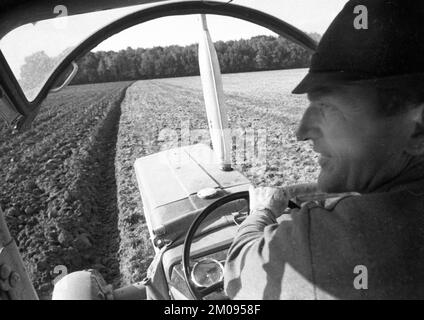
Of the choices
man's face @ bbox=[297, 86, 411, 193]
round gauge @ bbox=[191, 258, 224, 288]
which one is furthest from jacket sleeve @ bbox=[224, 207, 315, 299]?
round gauge @ bbox=[191, 258, 224, 288]

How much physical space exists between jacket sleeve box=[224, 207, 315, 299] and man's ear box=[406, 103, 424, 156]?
279 mm

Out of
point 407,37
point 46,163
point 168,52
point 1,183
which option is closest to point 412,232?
point 407,37

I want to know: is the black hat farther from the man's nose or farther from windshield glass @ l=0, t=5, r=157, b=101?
windshield glass @ l=0, t=5, r=157, b=101

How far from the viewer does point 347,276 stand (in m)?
0.77

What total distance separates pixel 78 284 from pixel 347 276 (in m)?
1.02

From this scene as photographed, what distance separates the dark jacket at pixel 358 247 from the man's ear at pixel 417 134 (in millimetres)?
40

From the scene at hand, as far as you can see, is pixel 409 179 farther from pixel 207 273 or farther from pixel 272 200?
pixel 207 273

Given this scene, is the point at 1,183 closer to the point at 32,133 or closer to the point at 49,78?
the point at 32,133

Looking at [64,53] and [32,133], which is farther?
[32,133]

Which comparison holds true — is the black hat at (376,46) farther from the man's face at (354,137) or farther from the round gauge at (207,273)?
the round gauge at (207,273)

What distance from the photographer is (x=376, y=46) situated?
786 millimetres

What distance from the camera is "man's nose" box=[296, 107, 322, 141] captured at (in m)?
0.89

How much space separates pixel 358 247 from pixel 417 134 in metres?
0.30
